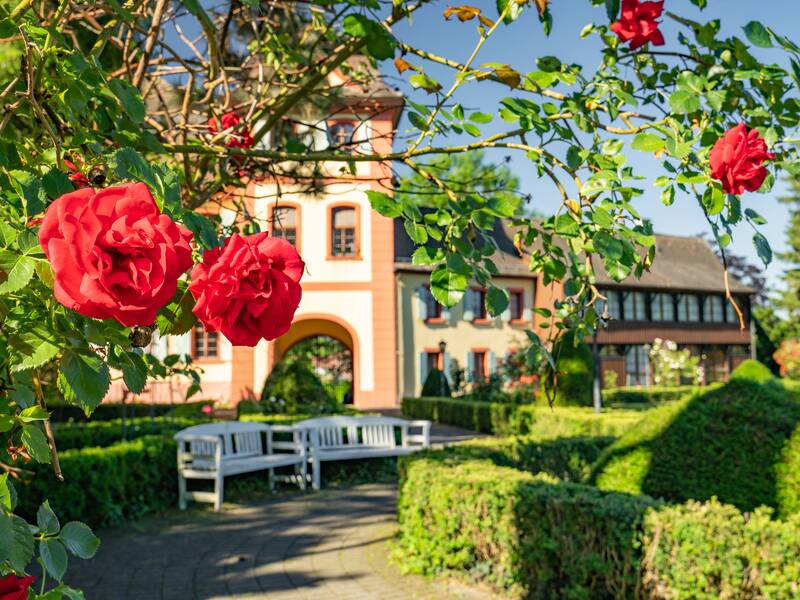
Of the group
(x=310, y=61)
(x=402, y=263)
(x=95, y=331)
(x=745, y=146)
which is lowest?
(x=95, y=331)

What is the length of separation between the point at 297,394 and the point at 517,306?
1489cm

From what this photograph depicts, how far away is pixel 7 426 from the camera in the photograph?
117 centimetres

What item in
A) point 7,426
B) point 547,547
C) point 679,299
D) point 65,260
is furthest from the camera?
point 679,299

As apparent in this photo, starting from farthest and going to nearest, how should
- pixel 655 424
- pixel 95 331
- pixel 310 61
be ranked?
pixel 655 424
pixel 310 61
pixel 95 331

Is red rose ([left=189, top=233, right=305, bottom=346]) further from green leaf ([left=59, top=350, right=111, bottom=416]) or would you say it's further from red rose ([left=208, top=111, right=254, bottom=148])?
red rose ([left=208, top=111, right=254, bottom=148])

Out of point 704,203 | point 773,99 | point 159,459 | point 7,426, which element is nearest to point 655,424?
point 773,99

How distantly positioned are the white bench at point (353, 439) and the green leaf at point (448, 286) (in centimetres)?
803

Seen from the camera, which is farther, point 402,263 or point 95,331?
point 402,263

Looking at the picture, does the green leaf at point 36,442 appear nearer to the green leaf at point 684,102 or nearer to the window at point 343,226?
the green leaf at point 684,102

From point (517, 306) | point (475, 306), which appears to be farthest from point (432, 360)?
point (517, 306)

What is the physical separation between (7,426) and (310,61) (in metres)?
2.19

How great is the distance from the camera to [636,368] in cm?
3008

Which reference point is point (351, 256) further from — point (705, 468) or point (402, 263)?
point (705, 468)

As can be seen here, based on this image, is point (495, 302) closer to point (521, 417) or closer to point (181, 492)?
point (181, 492)
